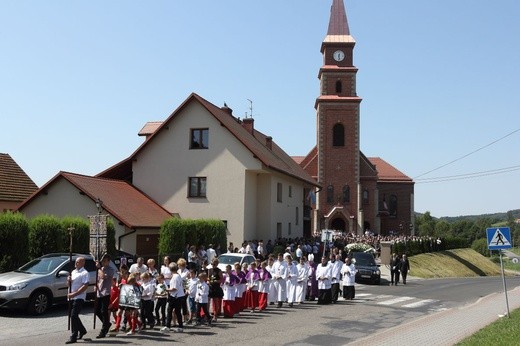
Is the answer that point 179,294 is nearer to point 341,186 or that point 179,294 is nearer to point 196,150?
point 196,150

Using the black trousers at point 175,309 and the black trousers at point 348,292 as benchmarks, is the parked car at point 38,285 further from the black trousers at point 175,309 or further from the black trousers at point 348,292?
the black trousers at point 348,292

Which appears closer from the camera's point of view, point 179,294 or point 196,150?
point 179,294

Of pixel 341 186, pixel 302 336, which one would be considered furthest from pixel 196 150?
pixel 341 186

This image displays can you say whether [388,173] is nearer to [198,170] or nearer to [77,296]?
[198,170]

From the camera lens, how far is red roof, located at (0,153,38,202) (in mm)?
32688

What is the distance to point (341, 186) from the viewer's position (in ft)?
211

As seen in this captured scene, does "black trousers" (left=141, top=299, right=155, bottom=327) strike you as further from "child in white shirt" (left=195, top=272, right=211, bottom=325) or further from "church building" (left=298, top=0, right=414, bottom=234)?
"church building" (left=298, top=0, right=414, bottom=234)

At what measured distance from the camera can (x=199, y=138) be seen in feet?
116

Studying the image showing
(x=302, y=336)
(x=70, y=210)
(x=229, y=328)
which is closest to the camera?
(x=302, y=336)

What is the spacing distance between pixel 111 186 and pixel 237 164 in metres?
7.04

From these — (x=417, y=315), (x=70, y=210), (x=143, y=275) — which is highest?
(x=70, y=210)

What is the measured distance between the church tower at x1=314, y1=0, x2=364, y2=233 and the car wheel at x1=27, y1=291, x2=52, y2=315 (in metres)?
47.5

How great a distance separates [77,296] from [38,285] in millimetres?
4285

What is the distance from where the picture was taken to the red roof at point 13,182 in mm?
32688
